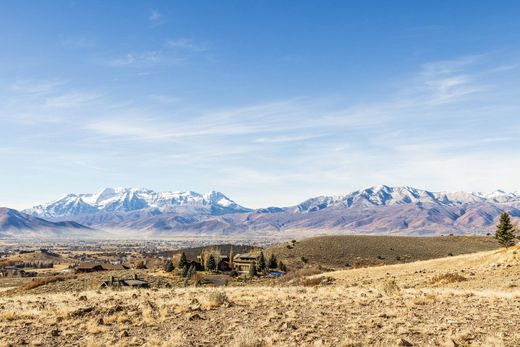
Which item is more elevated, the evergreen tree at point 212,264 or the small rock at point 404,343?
the small rock at point 404,343

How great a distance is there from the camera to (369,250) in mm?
122750

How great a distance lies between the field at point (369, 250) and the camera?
111500 millimetres

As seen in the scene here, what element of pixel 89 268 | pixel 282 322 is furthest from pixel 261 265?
pixel 282 322

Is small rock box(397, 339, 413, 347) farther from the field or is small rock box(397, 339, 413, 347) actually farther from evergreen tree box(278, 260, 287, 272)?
the field

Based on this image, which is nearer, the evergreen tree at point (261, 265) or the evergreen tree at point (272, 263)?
the evergreen tree at point (261, 265)

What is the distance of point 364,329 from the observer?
16.8 meters

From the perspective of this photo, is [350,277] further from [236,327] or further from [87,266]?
[87,266]

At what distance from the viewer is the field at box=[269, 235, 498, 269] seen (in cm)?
11150

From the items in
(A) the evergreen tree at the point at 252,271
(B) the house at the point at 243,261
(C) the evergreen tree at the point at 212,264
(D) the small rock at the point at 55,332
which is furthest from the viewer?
(B) the house at the point at 243,261

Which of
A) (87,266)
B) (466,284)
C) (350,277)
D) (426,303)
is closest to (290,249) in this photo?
(87,266)

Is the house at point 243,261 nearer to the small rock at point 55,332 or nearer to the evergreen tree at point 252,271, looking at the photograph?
the evergreen tree at point 252,271

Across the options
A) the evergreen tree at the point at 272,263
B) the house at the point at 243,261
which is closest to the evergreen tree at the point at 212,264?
the house at the point at 243,261

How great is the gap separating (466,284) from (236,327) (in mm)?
25001

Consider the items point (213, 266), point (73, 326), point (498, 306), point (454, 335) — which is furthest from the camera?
point (213, 266)
